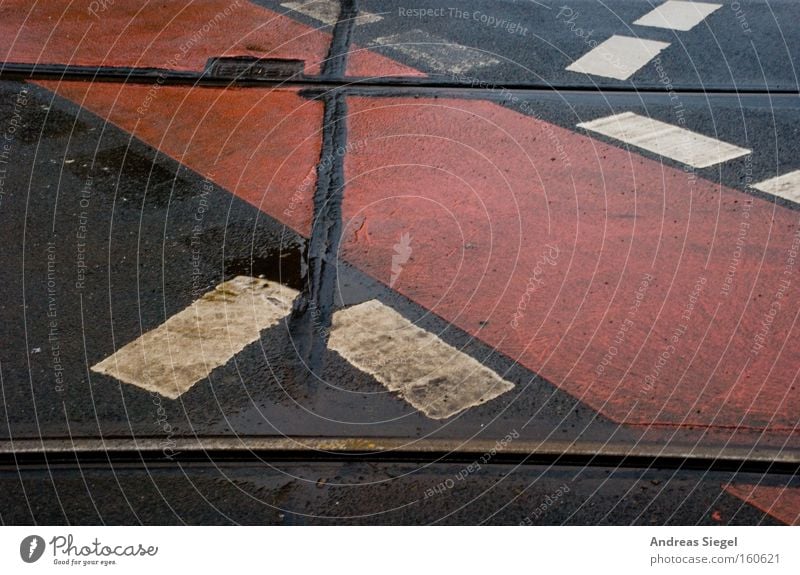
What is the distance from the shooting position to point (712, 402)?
2877mm

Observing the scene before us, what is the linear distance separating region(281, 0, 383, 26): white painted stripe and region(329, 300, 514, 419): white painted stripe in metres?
3.22

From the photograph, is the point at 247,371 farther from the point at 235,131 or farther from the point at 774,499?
the point at 235,131

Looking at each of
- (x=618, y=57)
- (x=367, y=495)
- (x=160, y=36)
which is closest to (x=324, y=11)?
(x=160, y=36)

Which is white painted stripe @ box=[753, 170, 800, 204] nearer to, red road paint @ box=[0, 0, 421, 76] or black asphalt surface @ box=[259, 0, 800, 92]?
black asphalt surface @ box=[259, 0, 800, 92]

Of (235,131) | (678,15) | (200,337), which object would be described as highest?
(678,15)

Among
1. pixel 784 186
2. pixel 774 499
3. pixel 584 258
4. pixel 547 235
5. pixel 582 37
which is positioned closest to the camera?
pixel 774 499

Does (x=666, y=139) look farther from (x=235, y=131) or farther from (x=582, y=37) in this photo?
(x=235, y=131)

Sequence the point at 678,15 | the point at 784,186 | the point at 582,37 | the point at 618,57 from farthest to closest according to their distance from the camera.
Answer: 1. the point at 678,15
2. the point at 582,37
3. the point at 618,57
4. the point at 784,186

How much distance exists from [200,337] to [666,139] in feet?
7.82

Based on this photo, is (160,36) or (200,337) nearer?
(200,337)

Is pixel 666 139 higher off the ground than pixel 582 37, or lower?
lower

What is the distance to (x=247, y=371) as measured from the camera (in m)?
3.03

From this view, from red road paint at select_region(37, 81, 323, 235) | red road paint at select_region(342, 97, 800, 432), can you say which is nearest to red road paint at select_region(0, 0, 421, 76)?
red road paint at select_region(37, 81, 323, 235)

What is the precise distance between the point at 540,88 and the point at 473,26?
1.04 meters
